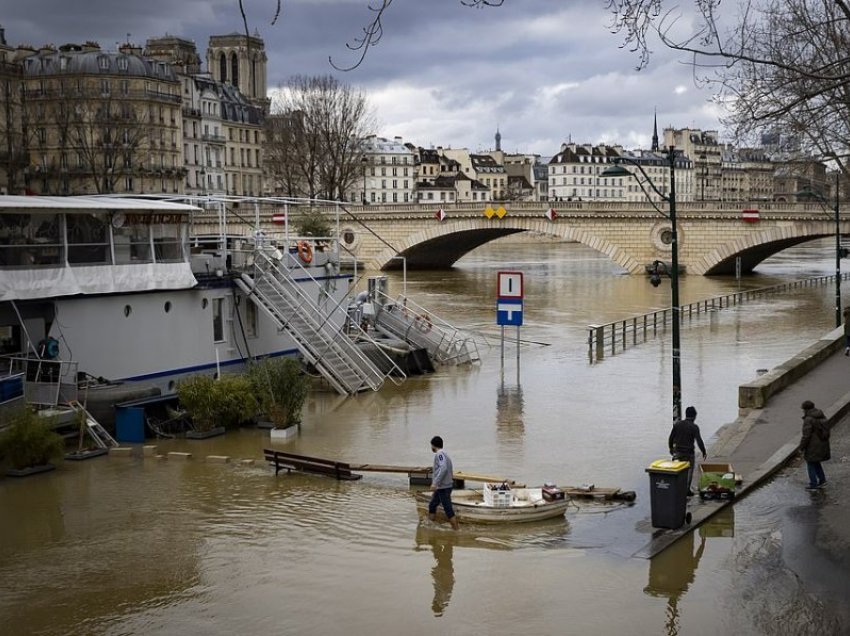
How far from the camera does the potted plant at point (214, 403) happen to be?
78.9 feet

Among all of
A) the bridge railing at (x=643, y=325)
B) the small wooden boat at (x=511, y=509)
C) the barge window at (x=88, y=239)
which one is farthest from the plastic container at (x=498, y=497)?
the bridge railing at (x=643, y=325)

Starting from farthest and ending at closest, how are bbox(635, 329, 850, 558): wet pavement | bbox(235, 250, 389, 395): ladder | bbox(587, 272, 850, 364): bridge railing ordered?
bbox(587, 272, 850, 364): bridge railing, bbox(235, 250, 389, 395): ladder, bbox(635, 329, 850, 558): wet pavement

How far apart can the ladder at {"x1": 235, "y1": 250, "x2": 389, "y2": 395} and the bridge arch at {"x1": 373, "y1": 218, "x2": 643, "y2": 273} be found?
45637 millimetres

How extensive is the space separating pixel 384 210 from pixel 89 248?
56.2 m

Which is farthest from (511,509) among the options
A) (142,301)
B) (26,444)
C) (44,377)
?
(142,301)

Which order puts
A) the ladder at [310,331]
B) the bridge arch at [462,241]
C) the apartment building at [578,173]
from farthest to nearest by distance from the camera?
1. the apartment building at [578,173]
2. the bridge arch at [462,241]
3. the ladder at [310,331]

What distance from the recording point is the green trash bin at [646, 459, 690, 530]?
1460cm

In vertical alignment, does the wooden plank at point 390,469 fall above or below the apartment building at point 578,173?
below

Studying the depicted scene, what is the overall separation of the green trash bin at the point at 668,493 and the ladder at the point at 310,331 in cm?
1488

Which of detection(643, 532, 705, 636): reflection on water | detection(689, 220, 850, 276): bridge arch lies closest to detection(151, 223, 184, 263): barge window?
detection(643, 532, 705, 636): reflection on water

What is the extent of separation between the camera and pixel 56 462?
69.5 ft

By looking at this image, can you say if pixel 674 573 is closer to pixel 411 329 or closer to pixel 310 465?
pixel 310 465

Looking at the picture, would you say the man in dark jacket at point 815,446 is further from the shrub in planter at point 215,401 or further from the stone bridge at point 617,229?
the stone bridge at point 617,229

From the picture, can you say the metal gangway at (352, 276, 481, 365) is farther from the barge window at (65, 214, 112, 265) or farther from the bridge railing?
the barge window at (65, 214, 112, 265)
